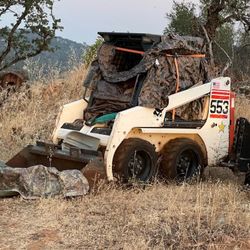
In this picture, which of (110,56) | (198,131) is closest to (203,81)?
(198,131)

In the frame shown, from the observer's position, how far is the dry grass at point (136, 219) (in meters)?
4.96

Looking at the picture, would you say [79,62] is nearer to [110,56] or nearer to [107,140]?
[110,56]

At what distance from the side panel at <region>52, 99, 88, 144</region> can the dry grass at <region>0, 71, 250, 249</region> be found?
5.51 ft

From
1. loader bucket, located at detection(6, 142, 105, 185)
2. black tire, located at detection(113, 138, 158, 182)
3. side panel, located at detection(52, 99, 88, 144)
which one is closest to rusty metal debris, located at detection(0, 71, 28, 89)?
side panel, located at detection(52, 99, 88, 144)

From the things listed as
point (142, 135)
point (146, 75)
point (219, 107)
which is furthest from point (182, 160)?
point (146, 75)

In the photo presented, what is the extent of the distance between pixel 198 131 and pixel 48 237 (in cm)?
336

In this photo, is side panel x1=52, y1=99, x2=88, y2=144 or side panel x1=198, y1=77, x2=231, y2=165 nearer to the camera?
side panel x1=198, y1=77, x2=231, y2=165

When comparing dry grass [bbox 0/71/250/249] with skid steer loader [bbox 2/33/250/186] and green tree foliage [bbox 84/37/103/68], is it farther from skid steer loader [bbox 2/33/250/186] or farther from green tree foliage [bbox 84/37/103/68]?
green tree foliage [bbox 84/37/103/68]

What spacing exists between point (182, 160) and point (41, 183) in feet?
6.87

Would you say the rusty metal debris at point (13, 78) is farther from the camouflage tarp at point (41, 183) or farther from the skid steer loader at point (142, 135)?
the camouflage tarp at point (41, 183)

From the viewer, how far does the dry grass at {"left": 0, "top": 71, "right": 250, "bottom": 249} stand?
195 inches

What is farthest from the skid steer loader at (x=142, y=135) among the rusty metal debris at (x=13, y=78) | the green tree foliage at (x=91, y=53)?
the green tree foliage at (x=91, y=53)

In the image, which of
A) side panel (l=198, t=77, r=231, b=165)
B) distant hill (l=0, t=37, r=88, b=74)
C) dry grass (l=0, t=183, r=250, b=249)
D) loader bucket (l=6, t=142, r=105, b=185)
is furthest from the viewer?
distant hill (l=0, t=37, r=88, b=74)

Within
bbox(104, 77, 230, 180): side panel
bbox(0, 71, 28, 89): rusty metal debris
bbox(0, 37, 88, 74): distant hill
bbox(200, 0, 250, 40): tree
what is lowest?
bbox(104, 77, 230, 180): side panel
